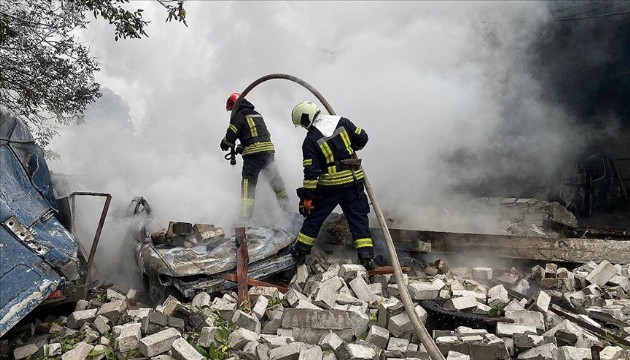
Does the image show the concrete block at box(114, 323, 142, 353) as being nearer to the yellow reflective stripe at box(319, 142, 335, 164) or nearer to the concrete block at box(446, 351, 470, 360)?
the concrete block at box(446, 351, 470, 360)

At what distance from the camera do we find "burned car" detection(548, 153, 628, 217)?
8.17 meters

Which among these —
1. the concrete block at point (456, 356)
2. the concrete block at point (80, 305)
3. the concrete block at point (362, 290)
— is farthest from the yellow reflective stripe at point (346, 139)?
the concrete block at point (80, 305)

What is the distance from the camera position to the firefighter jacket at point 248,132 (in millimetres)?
5758

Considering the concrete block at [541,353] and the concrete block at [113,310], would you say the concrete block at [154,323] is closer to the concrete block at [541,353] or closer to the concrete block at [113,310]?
the concrete block at [113,310]

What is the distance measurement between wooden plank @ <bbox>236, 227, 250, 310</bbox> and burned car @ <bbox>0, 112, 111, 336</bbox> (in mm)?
1188

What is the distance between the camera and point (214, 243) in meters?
4.39

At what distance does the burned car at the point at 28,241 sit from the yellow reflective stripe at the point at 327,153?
224 centimetres

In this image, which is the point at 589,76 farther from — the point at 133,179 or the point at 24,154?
the point at 24,154

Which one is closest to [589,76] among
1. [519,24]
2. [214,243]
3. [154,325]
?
[519,24]

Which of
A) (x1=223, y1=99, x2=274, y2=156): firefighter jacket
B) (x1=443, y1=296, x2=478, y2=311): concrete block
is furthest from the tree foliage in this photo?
(x1=443, y1=296, x2=478, y2=311): concrete block

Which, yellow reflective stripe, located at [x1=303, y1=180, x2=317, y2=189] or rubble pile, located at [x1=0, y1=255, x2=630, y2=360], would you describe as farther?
yellow reflective stripe, located at [x1=303, y1=180, x2=317, y2=189]

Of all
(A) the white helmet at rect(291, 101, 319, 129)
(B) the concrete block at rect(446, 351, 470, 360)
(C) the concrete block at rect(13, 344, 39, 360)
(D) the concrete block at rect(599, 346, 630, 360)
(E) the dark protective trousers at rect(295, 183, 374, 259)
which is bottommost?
(C) the concrete block at rect(13, 344, 39, 360)

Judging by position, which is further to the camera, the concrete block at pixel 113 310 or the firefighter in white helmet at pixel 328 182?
the firefighter in white helmet at pixel 328 182

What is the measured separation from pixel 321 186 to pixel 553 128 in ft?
20.8
